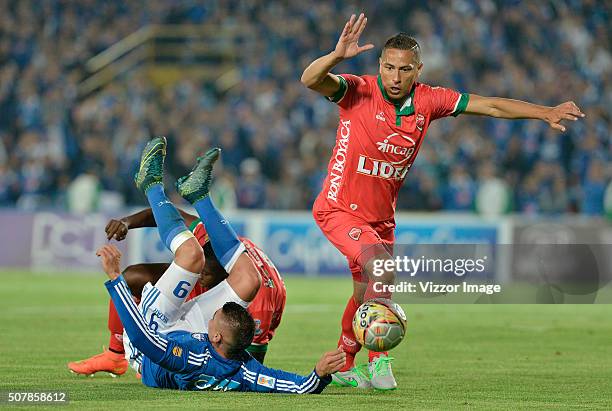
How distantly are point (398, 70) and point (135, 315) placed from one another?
265cm

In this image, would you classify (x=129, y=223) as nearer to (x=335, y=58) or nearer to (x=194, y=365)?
(x=194, y=365)

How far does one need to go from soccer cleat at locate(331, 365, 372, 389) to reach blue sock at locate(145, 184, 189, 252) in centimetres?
154

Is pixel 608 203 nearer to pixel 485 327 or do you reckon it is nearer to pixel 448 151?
pixel 448 151

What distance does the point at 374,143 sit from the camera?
8.67 meters

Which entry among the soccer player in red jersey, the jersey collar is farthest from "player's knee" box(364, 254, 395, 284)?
the jersey collar

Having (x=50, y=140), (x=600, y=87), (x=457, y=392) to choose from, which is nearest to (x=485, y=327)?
(x=457, y=392)

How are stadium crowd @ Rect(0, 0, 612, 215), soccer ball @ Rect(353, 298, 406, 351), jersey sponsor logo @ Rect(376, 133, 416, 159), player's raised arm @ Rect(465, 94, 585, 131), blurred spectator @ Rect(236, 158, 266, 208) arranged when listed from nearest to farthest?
soccer ball @ Rect(353, 298, 406, 351), player's raised arm @ Rect(465, 94, 585, 131), jersey sponsor logo @ Rect(376, 133, 416, 159), stadium crowd @ Rect(0, 0, 612, 215), blurred spectator @ Rect(236, 158, 266, 208)

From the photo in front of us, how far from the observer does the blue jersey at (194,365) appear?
725 cm

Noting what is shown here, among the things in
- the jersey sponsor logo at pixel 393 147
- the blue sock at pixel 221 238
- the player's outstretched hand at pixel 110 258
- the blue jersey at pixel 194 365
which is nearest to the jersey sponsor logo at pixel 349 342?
the blue sock at pixel 221 238

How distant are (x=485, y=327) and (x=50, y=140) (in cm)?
1346

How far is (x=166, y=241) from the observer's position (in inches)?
320

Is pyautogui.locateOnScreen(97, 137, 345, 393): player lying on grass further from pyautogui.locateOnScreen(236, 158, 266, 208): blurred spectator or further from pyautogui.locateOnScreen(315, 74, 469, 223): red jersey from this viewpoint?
pyautogui.locateOnScreen(236, 158, 266, 208): blurred spectator

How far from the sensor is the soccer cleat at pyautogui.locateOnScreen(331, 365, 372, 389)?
8406 mm

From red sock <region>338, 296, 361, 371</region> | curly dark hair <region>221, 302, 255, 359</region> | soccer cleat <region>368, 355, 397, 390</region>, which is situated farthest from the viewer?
red sock <region>338, 296, 361, 371</region>
